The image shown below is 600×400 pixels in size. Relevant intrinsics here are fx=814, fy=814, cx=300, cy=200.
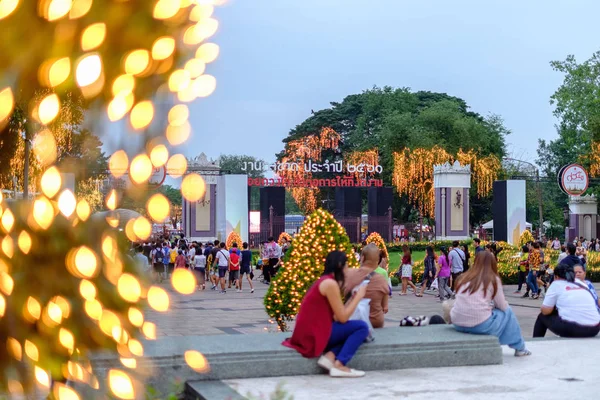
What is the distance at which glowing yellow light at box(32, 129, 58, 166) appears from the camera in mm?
2752

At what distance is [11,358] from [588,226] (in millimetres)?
57687

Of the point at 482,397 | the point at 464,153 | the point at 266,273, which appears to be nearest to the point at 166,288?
the point at 482,397

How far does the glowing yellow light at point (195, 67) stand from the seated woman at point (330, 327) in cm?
445

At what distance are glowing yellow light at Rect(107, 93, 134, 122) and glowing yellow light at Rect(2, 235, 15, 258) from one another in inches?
21.2

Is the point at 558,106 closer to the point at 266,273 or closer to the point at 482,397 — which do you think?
the point at 266,273

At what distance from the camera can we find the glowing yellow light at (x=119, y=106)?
105 inches

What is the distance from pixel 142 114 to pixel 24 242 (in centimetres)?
58

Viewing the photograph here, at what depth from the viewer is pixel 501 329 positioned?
8.57m

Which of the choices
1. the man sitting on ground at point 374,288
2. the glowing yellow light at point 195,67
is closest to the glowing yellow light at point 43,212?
the glowing yellow light at point 195,67

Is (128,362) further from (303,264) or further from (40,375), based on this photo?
(303,264)

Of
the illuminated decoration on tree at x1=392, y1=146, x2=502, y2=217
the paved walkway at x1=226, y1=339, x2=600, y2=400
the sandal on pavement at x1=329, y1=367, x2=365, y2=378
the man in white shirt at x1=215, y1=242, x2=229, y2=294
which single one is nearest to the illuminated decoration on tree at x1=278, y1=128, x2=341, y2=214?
the illuminated decoration on tree at x1=392, y1=146, x2=502, y2=217

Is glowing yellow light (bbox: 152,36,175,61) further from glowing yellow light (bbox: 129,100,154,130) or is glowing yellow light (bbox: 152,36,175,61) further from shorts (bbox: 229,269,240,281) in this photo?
shorts (bbox: 229,269,240,281)

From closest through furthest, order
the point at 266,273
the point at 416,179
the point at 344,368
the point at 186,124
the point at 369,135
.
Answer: the point at 186,124
the point at 344,368
the point at 266,273
the point at 416,179
the point at 369,135

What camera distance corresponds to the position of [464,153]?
55750mm
